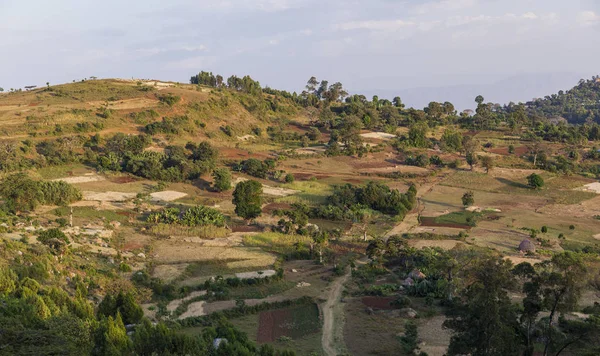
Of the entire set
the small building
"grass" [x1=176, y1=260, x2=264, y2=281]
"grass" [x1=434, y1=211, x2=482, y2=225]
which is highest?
"grass" [x1=434, y1=211, x2=482, y2=225]

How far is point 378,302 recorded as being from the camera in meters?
31.7

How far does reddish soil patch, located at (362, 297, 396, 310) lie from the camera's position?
31.0 meters

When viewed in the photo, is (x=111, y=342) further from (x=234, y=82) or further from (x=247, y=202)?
(x=234, y=82)

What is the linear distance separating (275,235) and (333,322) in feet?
57.5

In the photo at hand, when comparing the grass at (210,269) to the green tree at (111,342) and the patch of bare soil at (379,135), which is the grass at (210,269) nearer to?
the green tree at (111,342)

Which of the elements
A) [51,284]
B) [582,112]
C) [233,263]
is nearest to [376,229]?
[233,263]

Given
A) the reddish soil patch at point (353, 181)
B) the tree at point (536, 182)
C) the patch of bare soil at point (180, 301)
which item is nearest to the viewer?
the patch of bare soil at point (180, 301)

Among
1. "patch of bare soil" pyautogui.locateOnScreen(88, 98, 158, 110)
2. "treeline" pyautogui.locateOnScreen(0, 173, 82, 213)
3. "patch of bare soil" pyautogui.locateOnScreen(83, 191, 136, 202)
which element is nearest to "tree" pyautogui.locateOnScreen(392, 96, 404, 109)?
"patch of bare soil" pyautogui.locateOnScreen(88, 98, 158, 110)

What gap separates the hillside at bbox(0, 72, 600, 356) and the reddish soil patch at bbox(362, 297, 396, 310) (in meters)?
0.22

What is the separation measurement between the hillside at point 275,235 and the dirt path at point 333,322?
143 millimetres

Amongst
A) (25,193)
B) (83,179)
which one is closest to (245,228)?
(25,193)

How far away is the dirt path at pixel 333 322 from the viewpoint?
25609mm

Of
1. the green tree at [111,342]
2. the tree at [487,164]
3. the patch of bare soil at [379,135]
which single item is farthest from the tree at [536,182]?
the green tree at [111,342]

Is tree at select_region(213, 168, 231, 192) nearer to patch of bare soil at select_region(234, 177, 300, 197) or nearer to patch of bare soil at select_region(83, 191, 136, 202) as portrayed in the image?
patch of bare soil at select_region(234, 177, 300, 197)
